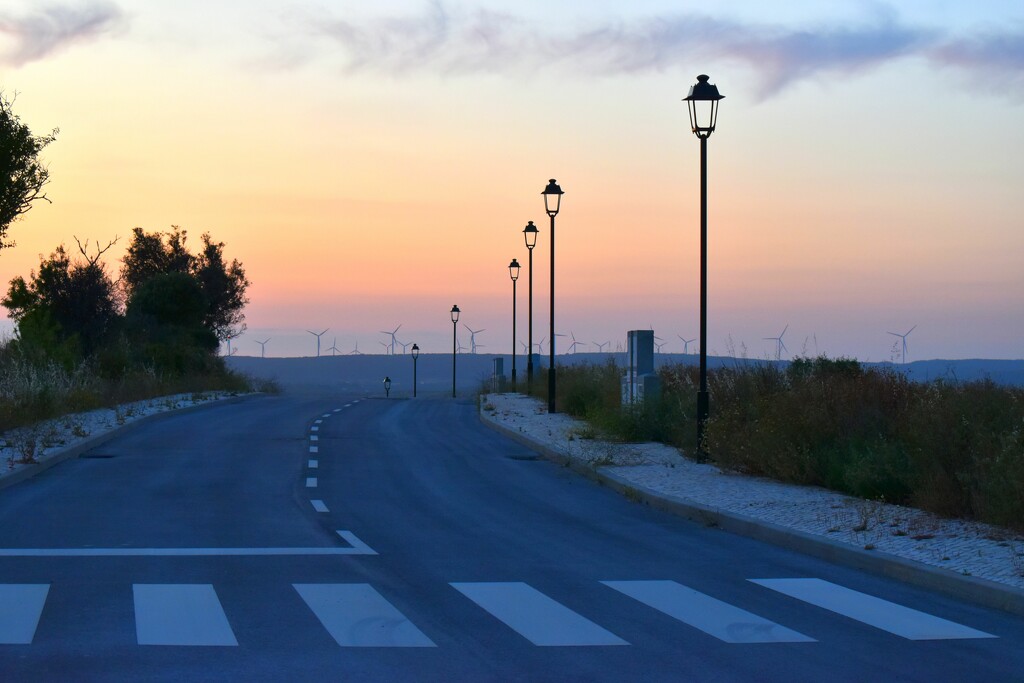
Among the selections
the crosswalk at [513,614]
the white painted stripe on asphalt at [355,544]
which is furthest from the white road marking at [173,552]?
the crosswalk at [513,614]

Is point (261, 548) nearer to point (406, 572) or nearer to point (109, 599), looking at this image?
point (406, 572)

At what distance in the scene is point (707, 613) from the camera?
848 cm

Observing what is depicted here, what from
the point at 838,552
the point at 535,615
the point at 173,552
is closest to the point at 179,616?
the point at 535,615

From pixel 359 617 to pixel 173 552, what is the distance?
3416mm

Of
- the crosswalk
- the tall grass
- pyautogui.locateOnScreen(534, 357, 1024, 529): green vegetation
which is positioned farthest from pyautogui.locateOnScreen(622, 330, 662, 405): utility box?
the crosswalk

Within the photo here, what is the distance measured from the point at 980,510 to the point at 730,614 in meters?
4.61

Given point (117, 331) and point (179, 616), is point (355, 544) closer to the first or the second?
point (179, 616)

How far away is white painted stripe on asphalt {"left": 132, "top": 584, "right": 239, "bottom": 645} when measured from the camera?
738 cm

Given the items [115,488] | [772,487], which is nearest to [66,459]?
[115,488]

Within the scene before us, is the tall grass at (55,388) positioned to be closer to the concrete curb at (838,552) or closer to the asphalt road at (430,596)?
the asphalt road at (430,596)

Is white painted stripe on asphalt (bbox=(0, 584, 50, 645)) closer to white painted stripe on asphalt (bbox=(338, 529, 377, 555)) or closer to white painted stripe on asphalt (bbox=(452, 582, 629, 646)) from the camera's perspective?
white painted stripe on asphalt (bbox=(338, 529, 377, 555))

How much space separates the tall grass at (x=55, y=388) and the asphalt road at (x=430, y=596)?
9.04 m

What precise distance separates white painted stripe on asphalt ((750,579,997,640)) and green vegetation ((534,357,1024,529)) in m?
2.80

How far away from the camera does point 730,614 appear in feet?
27.7
